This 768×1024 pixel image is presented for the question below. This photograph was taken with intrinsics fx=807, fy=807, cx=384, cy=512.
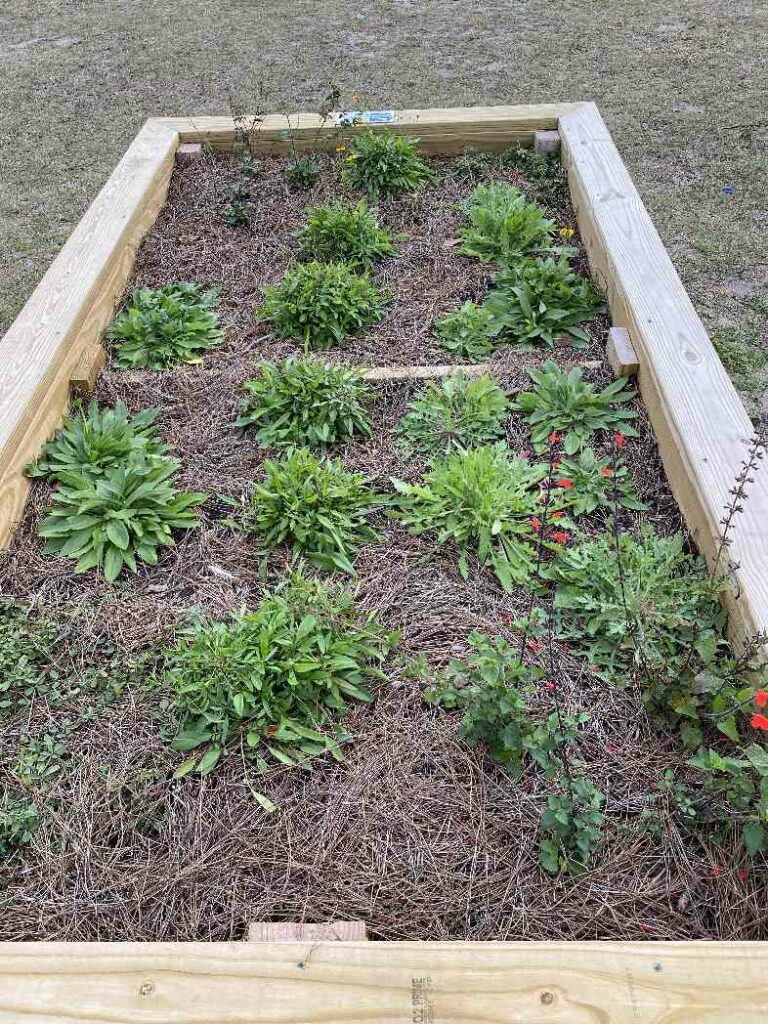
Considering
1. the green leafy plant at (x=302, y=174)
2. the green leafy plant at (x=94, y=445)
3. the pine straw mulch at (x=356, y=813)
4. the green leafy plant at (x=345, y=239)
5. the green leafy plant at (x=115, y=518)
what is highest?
the green leafy plant at (x=302, y=174)

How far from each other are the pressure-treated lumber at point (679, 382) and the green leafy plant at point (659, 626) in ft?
0.27

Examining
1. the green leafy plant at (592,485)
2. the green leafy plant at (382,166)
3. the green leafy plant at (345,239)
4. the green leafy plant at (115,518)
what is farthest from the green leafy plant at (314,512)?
the green leafy plant at (382,166)

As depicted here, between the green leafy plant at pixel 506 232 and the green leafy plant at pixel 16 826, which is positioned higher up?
the green leafy plant at pixel 506 232

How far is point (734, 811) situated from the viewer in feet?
5.34

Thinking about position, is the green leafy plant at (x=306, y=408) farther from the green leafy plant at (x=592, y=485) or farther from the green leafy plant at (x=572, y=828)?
the green leafy plant at (x=572, y=828)

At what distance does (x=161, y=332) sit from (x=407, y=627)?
67.0 inches

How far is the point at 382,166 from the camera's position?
4.05 meters

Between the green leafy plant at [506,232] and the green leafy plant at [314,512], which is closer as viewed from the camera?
the green leafy plant at [314,512]

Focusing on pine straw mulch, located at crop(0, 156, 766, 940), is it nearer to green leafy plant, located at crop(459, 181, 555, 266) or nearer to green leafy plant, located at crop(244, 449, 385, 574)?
green leafy plant, located at crop(244, 449, 385, 574)

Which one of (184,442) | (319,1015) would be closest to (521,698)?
(319,1015)

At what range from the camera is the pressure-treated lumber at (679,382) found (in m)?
2.01

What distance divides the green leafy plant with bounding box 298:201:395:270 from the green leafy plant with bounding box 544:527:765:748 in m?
1.93

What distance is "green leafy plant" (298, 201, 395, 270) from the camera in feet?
11.7

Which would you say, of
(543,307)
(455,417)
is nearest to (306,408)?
(455,417)
